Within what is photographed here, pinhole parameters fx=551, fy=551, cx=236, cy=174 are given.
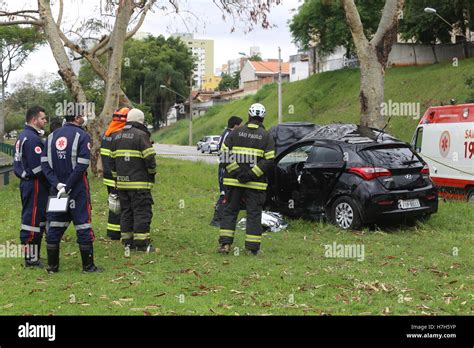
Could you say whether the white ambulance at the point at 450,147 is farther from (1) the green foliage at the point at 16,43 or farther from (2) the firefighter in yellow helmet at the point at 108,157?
(1) the green foliage at the point at 16,43

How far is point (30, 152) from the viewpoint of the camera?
6863 mm

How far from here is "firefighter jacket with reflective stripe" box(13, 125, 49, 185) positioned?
22.5ft

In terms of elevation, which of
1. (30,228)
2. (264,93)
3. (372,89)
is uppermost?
(264,93)

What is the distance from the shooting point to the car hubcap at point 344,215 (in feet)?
29.5

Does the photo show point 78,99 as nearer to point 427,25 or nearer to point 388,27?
point 388,27

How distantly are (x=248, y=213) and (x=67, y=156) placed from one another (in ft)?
8.15

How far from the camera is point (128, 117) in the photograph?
25.3 ft

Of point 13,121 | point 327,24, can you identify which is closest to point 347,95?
point 327,24

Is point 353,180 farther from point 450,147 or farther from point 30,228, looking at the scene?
point 30,228

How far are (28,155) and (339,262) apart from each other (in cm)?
413

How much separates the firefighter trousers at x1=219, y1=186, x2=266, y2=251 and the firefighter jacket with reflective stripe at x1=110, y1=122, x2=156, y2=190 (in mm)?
1143

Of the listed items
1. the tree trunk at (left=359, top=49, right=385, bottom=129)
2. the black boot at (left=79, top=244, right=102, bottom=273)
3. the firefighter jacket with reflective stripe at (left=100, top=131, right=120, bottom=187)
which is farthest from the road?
the black boot at (left=79, top=244, right=102, bottom=273)

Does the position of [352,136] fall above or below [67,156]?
above

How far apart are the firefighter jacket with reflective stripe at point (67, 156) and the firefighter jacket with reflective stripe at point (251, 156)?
2.02 metres
